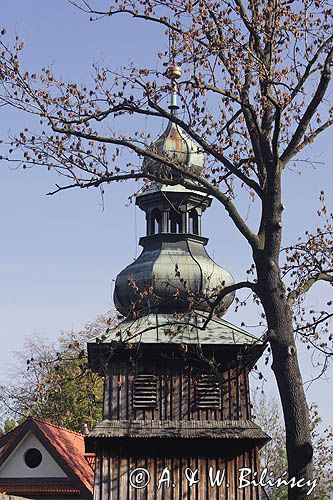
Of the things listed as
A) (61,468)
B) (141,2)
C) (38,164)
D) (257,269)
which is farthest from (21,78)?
(61,468)

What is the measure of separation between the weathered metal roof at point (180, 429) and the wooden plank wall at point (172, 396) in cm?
14

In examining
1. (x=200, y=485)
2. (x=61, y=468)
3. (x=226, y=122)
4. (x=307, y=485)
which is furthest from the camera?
(x=61, y=468)

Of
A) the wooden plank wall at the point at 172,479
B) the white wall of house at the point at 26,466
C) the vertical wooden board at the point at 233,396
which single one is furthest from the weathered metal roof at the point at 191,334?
the white wall of house at the point at 26,466

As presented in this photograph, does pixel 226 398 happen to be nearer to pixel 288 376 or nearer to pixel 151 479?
pixel 151 479

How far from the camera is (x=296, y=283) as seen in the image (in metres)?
12.6

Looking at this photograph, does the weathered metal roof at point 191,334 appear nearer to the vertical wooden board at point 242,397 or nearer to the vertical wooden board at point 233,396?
the vertical wooden board at point 233,396

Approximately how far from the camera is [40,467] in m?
20.9

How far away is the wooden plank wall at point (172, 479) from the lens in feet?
56.1

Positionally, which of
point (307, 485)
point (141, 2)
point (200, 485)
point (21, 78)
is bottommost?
point (307, 485)

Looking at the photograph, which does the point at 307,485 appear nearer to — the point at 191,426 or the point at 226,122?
the point at 226,122

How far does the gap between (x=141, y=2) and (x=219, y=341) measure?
7943 mm

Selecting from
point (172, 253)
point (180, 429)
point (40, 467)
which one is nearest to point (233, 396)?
point (180, 429)

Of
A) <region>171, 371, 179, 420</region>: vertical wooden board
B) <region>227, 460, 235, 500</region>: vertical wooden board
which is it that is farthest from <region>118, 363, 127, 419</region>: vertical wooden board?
<region>227, 460, 235, 500</region>: vertical wooden board

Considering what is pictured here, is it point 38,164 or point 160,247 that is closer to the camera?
point 38,164
